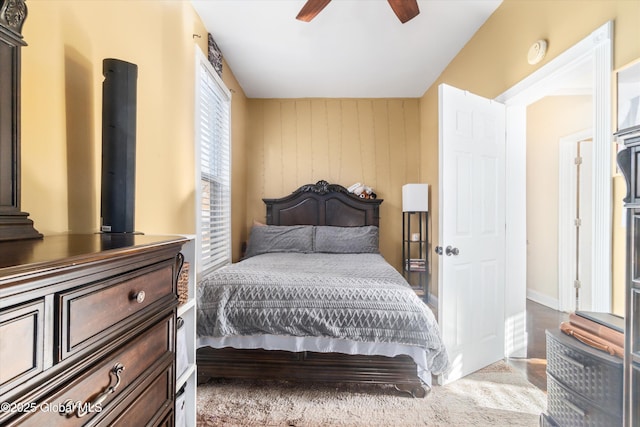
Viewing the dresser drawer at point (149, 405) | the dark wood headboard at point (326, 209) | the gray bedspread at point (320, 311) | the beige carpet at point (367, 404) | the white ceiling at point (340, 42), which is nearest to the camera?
the dresser drawer at point (149, 405)

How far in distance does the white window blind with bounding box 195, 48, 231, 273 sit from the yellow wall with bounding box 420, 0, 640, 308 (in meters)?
2.47

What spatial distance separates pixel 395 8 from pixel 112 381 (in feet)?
8.34

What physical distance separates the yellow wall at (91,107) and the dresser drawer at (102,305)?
22.5 inches

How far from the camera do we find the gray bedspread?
6.57ft

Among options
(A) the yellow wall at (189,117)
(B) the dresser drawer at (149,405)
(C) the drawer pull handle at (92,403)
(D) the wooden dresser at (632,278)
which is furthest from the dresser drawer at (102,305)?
(D) the wooden dresser at (632,278)

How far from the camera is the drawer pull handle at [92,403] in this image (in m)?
0.61

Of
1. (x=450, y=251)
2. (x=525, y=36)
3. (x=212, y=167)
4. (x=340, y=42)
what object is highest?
(x=340, y=42)

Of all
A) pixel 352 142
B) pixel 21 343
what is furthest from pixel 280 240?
pixel 21 343

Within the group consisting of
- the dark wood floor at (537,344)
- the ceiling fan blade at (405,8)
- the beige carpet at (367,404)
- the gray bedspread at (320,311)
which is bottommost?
the beige carpet at (367,404)

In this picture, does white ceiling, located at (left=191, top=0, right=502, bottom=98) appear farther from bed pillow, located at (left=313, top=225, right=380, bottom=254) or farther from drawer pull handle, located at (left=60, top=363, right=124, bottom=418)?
drawer pull handle, located at (left=60, top=363, right=124, bottom=418)

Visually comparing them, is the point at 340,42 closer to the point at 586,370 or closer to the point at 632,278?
the point at 632,278

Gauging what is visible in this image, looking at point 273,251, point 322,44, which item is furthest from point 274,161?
point 322,44

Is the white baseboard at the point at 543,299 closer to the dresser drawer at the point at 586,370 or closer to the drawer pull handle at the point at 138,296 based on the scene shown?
the dresser drawer at the point at 586,370

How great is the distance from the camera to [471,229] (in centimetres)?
237
